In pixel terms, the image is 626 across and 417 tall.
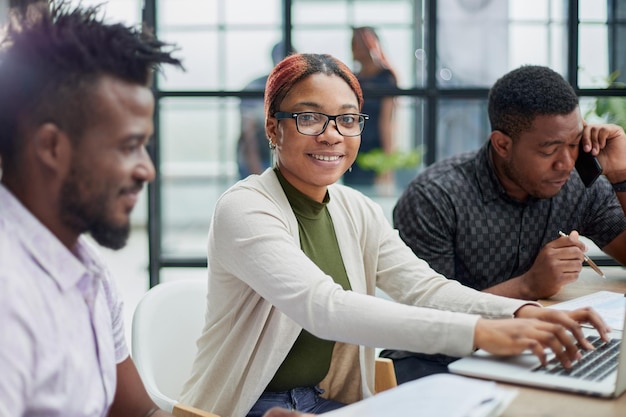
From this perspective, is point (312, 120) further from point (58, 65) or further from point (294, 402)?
point (58, 65)

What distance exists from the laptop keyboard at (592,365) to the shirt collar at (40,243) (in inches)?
31.3

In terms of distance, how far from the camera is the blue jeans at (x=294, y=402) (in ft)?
5.73

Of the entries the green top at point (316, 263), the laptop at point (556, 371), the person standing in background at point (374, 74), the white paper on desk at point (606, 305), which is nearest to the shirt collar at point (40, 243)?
the laptop at point (556, 371)

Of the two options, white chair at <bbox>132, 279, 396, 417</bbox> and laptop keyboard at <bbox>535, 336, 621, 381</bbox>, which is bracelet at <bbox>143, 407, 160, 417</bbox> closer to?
white chair at <bbox>132, 279, 396, 417</bbox>

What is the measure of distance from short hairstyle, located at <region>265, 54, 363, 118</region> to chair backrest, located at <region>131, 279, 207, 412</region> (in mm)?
528

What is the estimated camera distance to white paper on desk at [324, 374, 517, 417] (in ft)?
3.60

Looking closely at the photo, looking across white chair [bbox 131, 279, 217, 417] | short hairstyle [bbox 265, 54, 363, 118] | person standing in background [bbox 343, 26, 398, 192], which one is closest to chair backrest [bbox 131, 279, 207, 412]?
white chair [bbox 131, 279, 217, 417]

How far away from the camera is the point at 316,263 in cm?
186

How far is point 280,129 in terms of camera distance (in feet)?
6.16

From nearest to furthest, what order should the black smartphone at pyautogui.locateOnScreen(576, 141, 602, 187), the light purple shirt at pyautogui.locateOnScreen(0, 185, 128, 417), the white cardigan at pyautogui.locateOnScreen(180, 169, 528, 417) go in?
the light purple shirt at pyautogui.locateOnScreen(0, 185, 128, 417) → the white cardigan at pyautogui.locateOnScreen(180, 169, 528, 417) → the black smartphone at pyautogui.locateOnScreen(576, 141, 602, 187)

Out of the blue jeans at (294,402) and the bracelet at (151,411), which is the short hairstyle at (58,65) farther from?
the blue jeans at (294,402)

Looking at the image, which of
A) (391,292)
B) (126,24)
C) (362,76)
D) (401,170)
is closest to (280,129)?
(391,292)

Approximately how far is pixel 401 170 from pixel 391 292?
5.40 ft

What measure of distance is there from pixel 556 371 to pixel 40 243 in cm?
87
